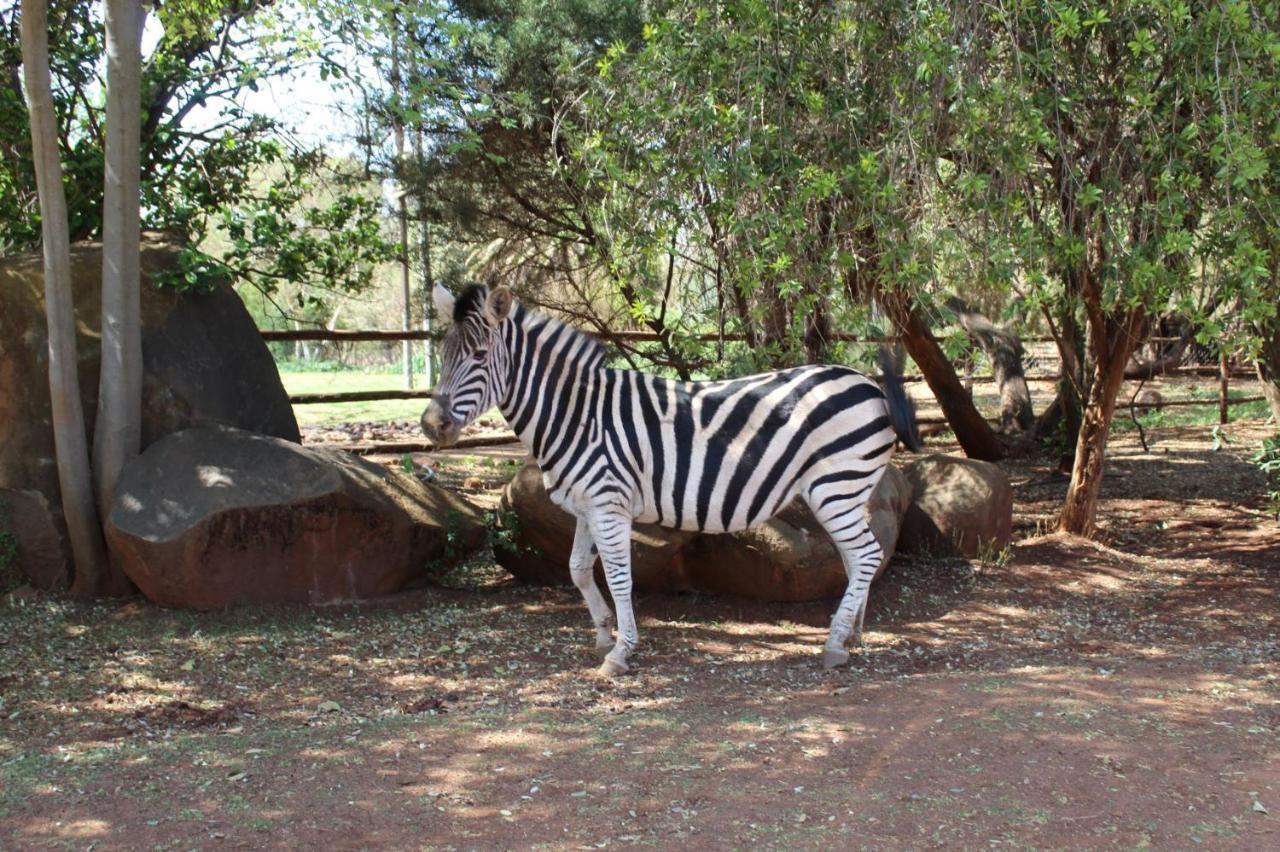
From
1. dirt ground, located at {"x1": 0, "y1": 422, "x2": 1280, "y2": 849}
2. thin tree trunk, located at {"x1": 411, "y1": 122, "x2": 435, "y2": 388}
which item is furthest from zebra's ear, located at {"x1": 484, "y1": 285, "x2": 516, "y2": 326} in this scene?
thin tree trunk, located at {"x1": 411, "y1": 122, "x2": 435, "y2": 388}

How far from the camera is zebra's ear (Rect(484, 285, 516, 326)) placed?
642cm

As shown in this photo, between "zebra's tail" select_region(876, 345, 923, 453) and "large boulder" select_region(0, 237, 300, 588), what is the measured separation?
4452 mm

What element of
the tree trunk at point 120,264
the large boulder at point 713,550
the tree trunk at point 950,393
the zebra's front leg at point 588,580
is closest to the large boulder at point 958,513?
the large boulder at point 713,550

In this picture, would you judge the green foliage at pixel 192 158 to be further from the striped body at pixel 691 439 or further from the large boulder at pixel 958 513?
the large boulder at pixel 958 513

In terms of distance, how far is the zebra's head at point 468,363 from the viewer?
632cm

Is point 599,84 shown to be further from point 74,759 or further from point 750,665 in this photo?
point 74,759

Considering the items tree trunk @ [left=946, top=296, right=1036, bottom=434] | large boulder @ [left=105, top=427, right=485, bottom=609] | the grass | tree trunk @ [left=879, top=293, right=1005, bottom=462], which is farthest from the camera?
the grass

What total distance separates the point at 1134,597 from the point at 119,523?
678cm

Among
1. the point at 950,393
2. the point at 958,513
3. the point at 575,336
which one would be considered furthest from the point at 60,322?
the point at 950,393

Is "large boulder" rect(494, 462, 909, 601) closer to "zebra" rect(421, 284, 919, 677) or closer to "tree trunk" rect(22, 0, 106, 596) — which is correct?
"zebra" rect(421, 284, 919, 677)

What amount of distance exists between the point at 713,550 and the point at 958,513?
212 centimetres

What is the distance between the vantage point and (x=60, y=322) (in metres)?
6.92

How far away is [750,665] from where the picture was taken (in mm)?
6504

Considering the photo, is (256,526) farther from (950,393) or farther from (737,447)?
(950,393)
